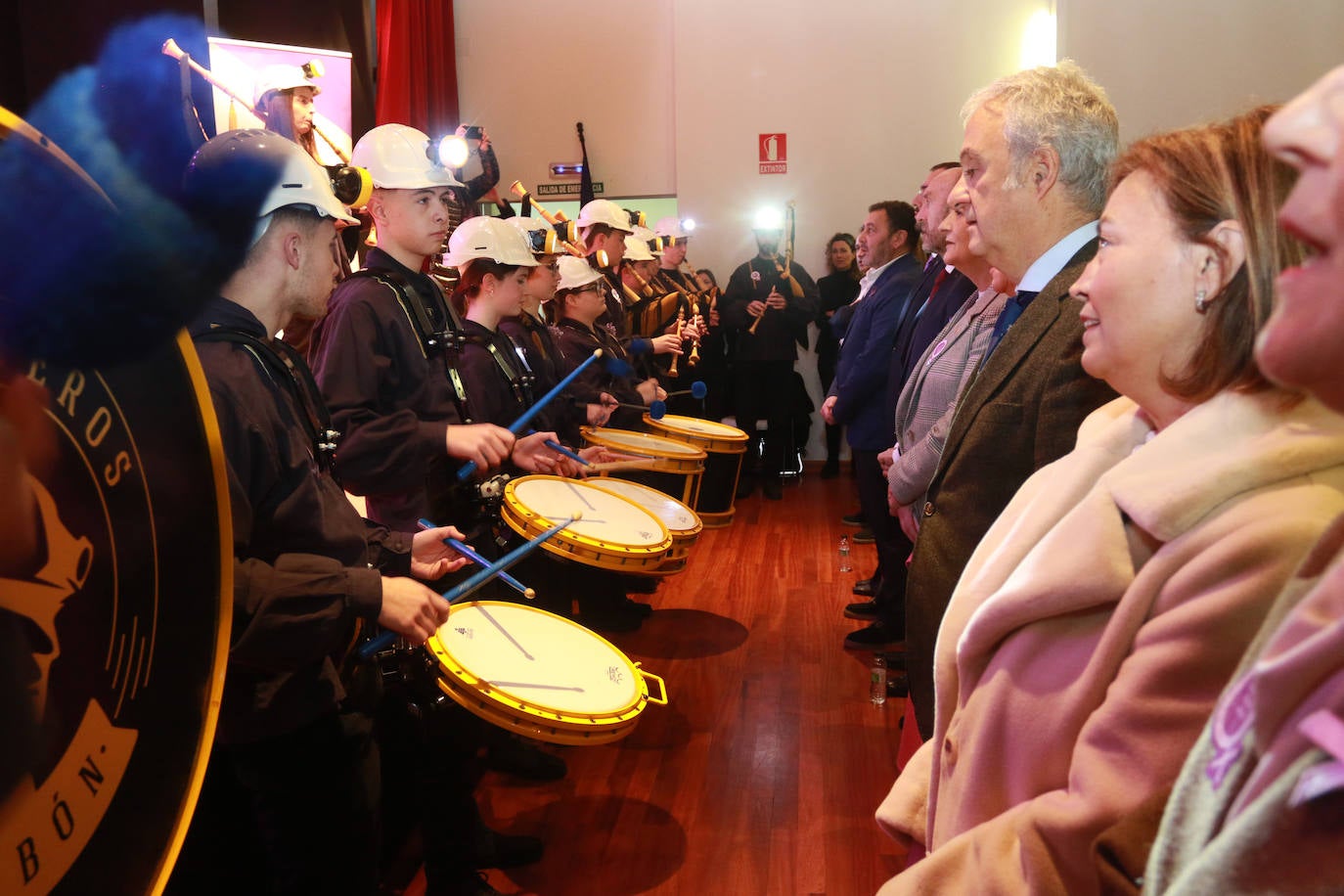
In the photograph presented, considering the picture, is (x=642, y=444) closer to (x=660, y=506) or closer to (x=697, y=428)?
(x=697, y=428)

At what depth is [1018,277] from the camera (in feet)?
6.75

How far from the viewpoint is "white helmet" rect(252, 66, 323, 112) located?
155 inches

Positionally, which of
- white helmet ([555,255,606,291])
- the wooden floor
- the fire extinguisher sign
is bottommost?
the wooden floor

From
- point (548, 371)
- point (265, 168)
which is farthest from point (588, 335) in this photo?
point (265, 168)

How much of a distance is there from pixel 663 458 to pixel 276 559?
257cm

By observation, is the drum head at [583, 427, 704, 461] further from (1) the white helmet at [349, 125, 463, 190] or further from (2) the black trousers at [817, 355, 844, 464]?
(2) the black trousers at [817, 355, 844, 464]

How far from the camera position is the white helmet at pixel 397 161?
313 cm

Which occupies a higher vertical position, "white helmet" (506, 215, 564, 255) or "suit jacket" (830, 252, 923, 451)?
"white helmet" (506, 215, 564, 255)

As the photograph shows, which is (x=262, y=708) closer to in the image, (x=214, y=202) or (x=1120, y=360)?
(x=214, y=202)

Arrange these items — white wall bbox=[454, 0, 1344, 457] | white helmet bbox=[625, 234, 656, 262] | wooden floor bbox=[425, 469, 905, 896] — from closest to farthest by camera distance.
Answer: wooden floor bbox=[425, 469, 905, 896], white helmet bbox=[625, 234, 656, 262], white wall bbox=[454, 0, 1344, 457]

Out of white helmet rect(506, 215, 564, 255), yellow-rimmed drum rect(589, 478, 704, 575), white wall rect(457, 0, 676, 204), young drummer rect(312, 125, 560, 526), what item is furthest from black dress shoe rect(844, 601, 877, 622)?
white wall rect(457, 0, 676, 204)

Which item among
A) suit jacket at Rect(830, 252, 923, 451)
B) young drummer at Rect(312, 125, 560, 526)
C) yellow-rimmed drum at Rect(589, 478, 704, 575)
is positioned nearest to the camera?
young drummer at Rect(312, 125, 560, 526)

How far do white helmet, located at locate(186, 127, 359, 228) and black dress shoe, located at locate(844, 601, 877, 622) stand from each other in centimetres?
348

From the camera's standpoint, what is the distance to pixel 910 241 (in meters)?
5.09
